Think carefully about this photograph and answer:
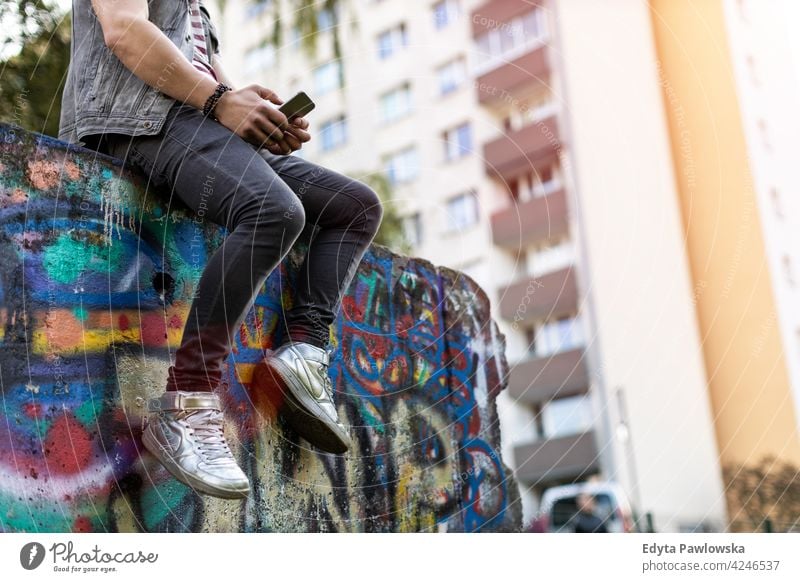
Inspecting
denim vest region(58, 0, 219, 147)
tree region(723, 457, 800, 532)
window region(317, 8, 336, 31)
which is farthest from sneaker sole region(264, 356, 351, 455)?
tree region(723, 457, 800, 532)

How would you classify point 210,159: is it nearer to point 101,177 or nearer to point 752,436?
point 101,177

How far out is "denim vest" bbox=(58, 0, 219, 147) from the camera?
1.75 meters

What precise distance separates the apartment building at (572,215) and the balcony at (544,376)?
5cm

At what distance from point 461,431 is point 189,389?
1.17 m

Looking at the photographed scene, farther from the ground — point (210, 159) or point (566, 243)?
point (566, 243)

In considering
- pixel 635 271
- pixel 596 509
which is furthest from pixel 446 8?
pixel 596 509

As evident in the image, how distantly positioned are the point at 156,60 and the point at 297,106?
278 millimetres

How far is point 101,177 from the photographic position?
1.78 metres

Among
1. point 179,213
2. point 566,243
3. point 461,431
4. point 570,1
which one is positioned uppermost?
point 570,1

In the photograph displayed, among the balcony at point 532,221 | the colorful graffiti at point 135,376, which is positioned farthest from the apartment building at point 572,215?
the colorful graffiti at point 135,376

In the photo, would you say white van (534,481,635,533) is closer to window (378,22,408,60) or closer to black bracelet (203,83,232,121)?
black bracelet (203,83,232,121)

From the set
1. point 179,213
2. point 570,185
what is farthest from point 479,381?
point 570,185

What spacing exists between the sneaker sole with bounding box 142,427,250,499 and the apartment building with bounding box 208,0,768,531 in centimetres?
1474

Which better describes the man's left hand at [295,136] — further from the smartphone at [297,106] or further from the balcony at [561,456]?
the balcony at [561,456]
